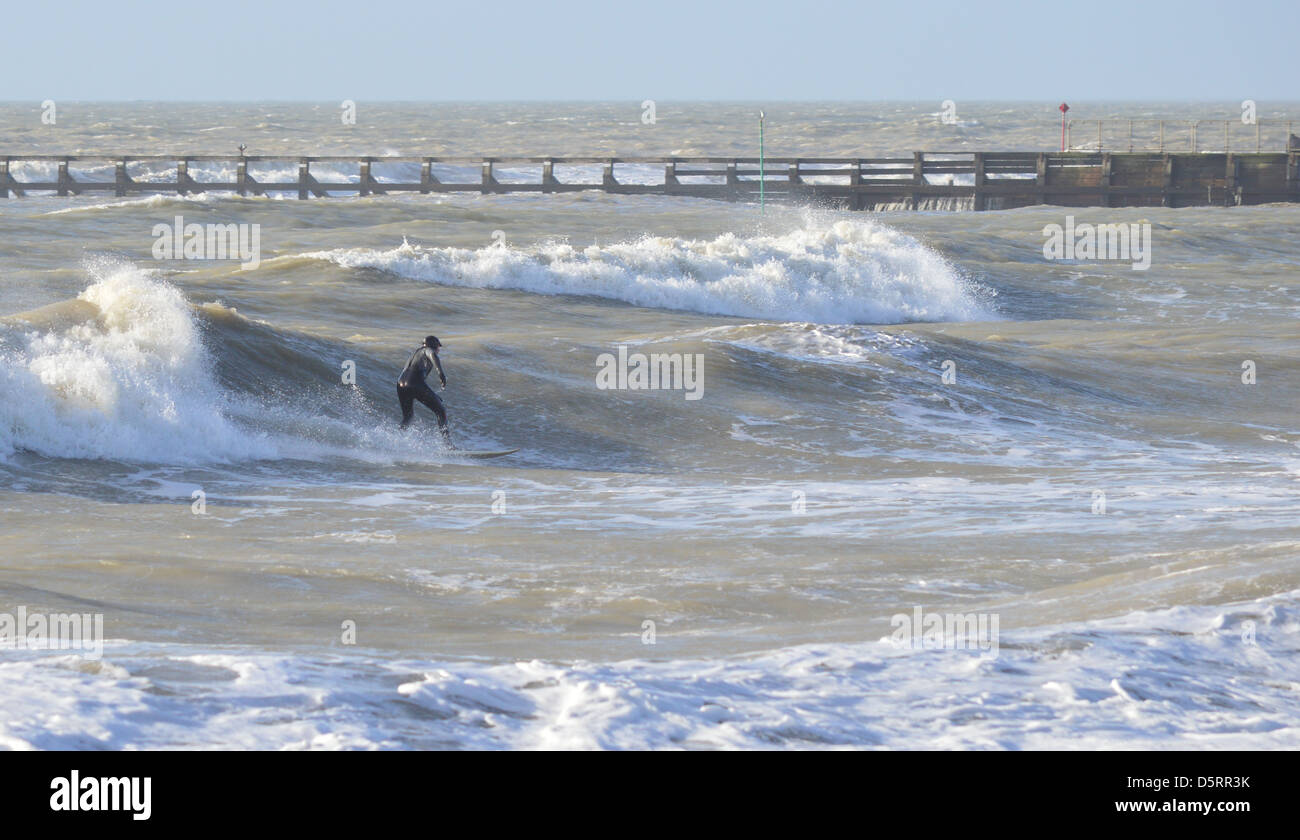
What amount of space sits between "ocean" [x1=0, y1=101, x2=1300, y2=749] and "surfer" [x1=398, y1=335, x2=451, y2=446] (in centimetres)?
35

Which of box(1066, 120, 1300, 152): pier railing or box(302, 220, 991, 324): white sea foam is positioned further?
box(1066, 120, 1300, 152): pier railing

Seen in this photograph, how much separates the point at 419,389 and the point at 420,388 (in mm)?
15

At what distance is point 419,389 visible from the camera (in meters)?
15.0

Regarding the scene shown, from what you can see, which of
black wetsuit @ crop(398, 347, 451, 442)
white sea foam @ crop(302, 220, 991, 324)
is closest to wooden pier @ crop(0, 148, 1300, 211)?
white sea foam @ crop(302, 220, 991, 324)

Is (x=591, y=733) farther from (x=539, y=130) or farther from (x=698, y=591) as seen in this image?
(x=539, y=130)

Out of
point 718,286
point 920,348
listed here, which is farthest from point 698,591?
point 718,286

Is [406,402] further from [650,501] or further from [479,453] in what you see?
[650,501]

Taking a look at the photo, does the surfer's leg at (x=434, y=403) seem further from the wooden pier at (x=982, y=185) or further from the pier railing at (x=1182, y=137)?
the pier railing at (x=1182, y=137)

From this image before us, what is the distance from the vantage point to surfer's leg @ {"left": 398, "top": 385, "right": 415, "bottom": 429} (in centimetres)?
1502

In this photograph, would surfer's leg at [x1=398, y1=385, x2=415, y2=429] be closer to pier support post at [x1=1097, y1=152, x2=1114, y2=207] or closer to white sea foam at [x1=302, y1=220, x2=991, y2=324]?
white sea foam at [x1=302, y1=220, x2=991, y2=324]

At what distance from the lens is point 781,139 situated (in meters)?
116

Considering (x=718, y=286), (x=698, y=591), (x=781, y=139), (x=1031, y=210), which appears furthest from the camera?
(x=781, y=139)

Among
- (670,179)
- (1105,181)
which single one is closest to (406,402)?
(670,179)
